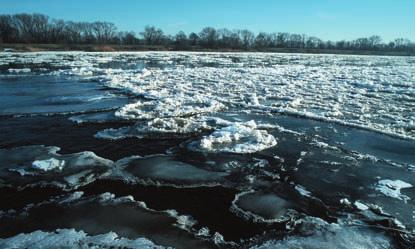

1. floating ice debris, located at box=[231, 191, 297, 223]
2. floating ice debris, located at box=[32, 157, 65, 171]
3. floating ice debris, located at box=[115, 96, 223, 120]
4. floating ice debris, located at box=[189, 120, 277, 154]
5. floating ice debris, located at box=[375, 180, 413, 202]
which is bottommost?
floating ice debris, located at box=[231, 191, 297, 223]

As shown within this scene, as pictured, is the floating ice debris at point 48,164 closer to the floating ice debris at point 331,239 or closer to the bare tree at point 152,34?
the floating ice debris at point 331,239

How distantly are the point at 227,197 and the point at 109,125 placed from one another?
5180mm

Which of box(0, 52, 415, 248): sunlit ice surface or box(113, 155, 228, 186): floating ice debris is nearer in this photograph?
box(0, 52, 415, 248): sunlit ice surface

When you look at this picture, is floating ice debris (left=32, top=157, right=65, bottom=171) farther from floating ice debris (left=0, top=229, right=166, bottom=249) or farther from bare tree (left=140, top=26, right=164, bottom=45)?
bare tree (left=140, top=26, right=164, bottom=45)

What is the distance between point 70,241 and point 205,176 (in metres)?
2.61

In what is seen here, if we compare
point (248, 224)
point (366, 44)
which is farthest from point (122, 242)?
point (366, 44)

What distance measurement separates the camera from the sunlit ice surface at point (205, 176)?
4145 mm

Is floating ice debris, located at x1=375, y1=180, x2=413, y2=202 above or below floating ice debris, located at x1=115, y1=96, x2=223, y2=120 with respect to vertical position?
below

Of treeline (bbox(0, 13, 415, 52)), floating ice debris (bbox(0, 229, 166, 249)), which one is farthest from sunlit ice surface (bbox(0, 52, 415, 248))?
treeline (bbox(0, 13, 415, 52))

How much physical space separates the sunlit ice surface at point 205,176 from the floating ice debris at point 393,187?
0.06 ft

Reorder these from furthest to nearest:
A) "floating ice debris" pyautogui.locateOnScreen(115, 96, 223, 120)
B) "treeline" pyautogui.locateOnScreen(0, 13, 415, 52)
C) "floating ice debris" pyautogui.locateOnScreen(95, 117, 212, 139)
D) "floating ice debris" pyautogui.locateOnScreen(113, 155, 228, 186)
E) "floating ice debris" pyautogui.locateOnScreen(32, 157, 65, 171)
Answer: "treeline" pyautogui.locateOnScreen(0, 13, 415, 52) → "floating ice debris" pyautogui.locateOnScreen(115, 96, 223, 120) → "floating ice debris" pyautogui.locateOnScreen(95, 117, 212, 139) → "floating ice debris" pyautogui.locateOnScreen(32, 157, 65, 171) → "floating ice debris" pyautogui.locateOnScreen(113, 155, 228, 186)

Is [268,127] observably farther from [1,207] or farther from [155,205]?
[1,207]

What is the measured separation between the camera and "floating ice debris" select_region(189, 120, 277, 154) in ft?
23.9

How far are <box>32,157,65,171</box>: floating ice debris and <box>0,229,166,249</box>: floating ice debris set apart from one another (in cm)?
216
